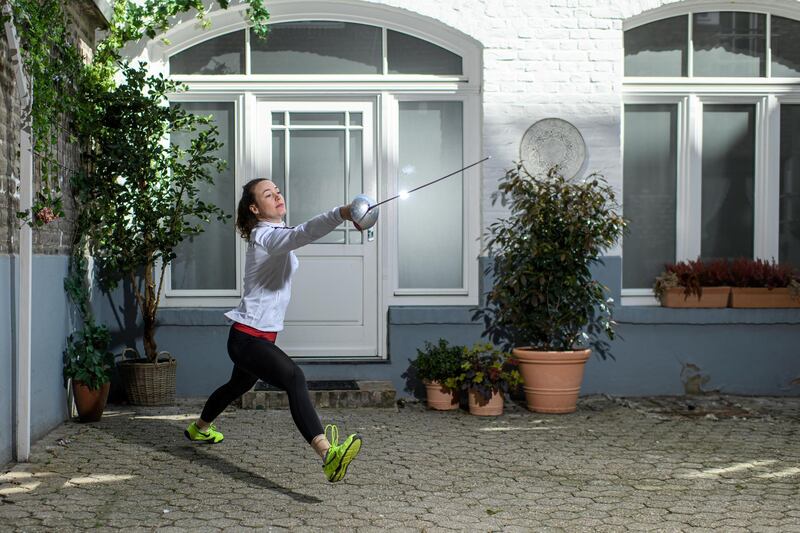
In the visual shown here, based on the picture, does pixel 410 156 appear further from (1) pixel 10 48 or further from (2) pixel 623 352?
(1) pixel 10 48

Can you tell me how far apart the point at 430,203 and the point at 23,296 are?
3.79 m

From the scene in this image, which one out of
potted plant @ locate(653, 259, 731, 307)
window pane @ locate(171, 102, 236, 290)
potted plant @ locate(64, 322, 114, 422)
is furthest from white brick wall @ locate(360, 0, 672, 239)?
potted plant @ locate(64, 322, 114, 422)

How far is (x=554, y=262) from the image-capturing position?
24.7 ft

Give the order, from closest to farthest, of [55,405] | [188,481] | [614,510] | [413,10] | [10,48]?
1. [614,510]
2. [188,481]
3. [10,48]
4. [55,405]
5. [413,10]

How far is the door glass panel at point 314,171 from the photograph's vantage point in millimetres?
8305

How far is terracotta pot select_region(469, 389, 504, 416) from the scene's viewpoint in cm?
731

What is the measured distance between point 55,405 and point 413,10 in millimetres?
4218

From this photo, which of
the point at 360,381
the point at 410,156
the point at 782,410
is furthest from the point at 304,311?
the point at 782,410

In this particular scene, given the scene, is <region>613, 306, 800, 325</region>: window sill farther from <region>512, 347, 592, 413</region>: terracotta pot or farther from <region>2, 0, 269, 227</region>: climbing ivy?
<region>2, 0, 269, 227</region>: climbing ivy

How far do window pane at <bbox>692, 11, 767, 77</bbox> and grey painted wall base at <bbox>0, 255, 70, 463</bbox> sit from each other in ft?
18.5

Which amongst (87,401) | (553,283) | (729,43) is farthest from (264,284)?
(729,43)

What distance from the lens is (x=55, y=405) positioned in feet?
21.8

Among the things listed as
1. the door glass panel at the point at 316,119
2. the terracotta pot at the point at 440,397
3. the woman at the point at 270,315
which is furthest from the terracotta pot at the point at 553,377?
the woman at the point at 270,315

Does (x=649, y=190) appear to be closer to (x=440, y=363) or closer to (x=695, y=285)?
(x=695, y=285)
